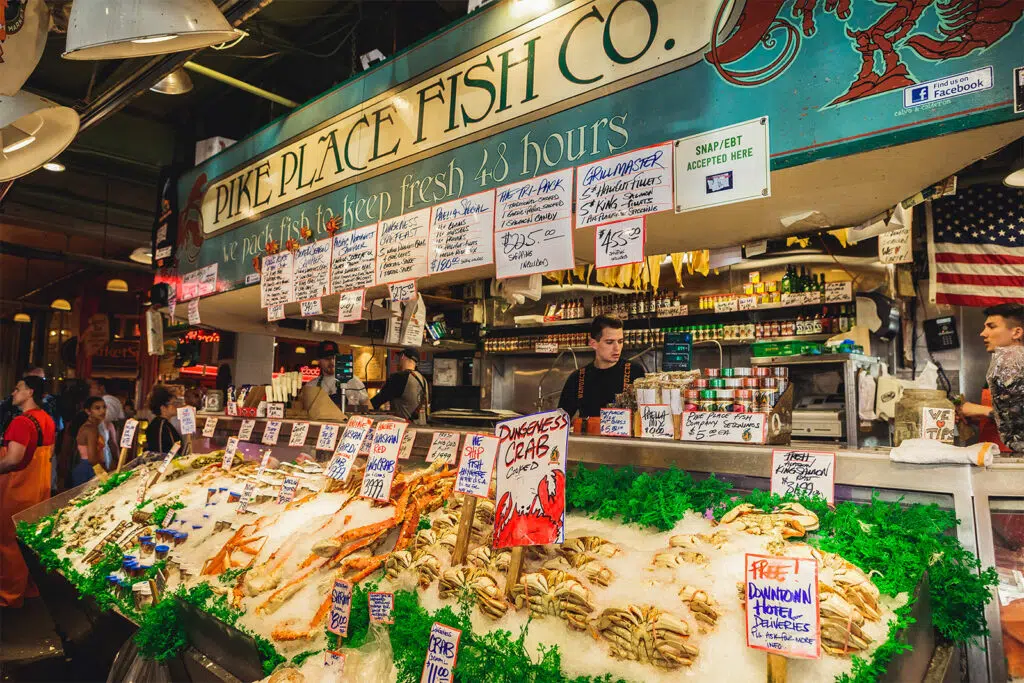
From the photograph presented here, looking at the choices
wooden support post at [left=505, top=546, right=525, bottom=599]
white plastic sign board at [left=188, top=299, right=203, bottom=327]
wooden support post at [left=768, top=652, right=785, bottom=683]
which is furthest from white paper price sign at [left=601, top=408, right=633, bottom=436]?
white plastic sign board at [left=188, top=299, right=203, bottom=327]

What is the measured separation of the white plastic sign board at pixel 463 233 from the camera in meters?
2.96

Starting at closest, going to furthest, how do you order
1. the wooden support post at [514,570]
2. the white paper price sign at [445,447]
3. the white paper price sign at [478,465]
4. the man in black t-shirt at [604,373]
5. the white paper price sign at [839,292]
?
1. the wooden support post at [514,570]
2. the white paper price sign at [478,465]
3. the white paper price sign at [445,447]
4. the man in black t-shirt at [604,373]
5. the white paper price sign at [839,292]

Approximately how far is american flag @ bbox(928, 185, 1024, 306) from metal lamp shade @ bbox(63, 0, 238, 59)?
5.47 metres

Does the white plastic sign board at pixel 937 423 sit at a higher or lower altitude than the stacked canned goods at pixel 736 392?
lower

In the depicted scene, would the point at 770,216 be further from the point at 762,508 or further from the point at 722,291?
the point at 722,291

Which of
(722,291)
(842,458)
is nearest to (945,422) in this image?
(842,458)

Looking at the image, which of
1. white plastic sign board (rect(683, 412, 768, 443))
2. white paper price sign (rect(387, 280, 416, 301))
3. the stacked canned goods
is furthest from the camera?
white paper price sign (rect(387, 280, 416, 301))

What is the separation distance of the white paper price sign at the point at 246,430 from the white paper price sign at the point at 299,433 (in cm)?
65

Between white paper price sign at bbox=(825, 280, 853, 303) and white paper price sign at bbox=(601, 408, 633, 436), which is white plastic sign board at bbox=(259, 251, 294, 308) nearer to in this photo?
white paper price sign at bbox=(601, 408, 633, 436)

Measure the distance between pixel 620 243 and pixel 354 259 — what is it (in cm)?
198

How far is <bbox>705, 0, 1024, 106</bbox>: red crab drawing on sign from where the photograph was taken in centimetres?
176

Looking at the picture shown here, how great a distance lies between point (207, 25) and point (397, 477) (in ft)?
6.79

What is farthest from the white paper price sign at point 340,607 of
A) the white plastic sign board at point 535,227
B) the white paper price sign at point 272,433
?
the white paper price sign at point 272,433

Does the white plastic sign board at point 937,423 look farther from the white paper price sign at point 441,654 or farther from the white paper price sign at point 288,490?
the white paper price sign at point 288,490
